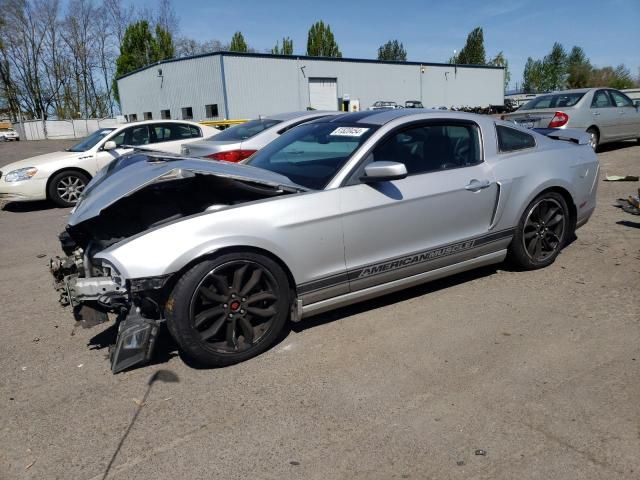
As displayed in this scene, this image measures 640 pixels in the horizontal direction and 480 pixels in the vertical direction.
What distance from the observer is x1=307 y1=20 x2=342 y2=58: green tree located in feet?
244

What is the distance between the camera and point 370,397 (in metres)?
2.82

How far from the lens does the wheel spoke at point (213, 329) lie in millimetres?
3090

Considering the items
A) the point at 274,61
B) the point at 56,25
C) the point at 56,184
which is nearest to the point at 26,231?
the point at 56,184

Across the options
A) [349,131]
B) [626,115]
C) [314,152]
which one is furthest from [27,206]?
[626,115]

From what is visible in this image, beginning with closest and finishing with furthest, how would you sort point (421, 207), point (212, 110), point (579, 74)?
point (421, 207)
point (212, 110)
point (579, 74)

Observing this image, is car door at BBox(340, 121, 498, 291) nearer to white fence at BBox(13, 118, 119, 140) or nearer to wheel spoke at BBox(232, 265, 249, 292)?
wheel spoke at BBox(232, 265, 249, 292)

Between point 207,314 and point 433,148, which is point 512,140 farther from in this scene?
point 207,314

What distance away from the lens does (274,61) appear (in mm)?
33906

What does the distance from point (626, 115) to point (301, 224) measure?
1219 cm

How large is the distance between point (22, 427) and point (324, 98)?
121 feet

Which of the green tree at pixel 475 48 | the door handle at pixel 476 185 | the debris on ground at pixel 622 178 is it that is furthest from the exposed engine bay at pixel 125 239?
the green tree at pixel 475 48

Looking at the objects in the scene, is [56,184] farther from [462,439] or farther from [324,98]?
[324,98]

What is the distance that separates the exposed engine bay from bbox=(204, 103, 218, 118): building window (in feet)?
102

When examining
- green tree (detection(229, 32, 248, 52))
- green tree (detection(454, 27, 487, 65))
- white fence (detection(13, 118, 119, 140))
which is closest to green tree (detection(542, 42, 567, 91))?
green tree (detection(454, 27, 487, 65))
